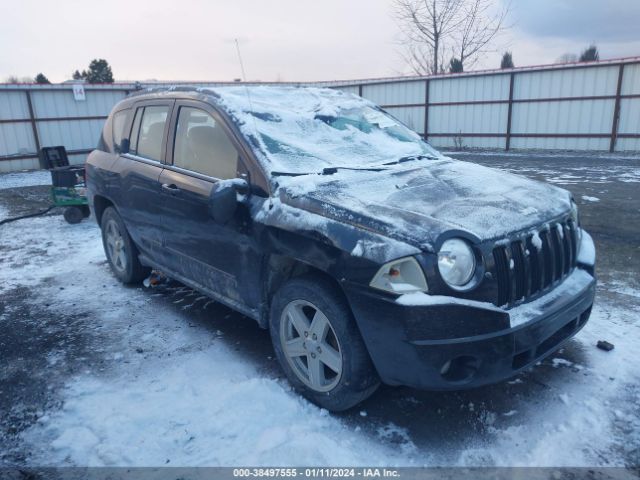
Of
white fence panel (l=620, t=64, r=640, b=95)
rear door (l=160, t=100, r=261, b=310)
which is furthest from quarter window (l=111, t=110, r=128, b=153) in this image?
white fence panel (l=620, t=64, r=640, b=95)

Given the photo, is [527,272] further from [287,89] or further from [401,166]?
[287,89]

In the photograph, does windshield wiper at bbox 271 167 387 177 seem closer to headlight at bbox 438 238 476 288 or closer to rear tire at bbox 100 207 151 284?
headlight at bbox 438 238 476 288

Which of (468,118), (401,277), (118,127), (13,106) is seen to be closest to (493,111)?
(468,118)

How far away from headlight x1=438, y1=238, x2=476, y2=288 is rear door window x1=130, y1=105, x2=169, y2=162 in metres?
2.64

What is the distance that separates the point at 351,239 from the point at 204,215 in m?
1.38

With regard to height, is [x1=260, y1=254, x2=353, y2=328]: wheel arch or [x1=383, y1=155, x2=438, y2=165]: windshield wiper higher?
[x1=383, y1=155, x2=438, y2=165]: windshield wiper

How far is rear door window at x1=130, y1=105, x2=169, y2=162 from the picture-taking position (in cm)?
405

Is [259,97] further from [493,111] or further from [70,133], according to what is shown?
[493,111]

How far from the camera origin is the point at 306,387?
9.61ft

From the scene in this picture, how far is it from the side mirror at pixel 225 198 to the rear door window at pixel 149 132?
1.27m

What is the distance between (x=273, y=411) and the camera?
2857 mm

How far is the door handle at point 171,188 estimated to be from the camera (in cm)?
368

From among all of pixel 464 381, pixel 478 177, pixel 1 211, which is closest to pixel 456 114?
pixel 1 211

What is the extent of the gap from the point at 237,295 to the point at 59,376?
4.44ft
